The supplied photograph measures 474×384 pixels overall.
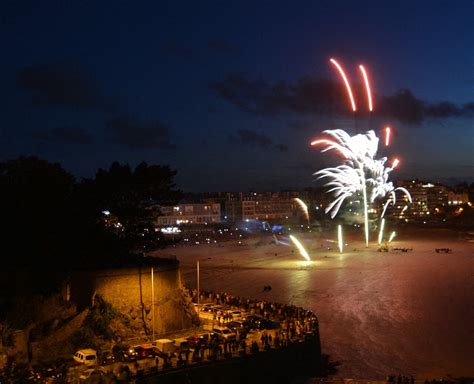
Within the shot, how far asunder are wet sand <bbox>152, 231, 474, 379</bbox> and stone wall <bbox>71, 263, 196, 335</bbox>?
18.9ft

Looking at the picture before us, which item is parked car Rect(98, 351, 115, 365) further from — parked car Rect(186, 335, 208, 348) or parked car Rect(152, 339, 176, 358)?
parked car Rect(186, 335, 208, 348)

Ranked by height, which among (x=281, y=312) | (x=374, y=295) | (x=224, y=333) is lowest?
(x=374, y=295)

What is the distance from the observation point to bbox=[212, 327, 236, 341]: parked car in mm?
20013

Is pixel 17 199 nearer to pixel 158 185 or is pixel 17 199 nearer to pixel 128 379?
pixel 158 185

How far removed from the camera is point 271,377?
18500mm

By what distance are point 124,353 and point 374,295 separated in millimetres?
19628

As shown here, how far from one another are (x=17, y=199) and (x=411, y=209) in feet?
422

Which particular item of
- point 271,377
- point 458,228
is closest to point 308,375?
point 271,377

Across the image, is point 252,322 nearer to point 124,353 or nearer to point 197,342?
point 197,342

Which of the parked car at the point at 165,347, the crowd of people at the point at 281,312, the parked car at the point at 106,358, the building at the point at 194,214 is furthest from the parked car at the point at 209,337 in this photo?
the building at the point at 194,214

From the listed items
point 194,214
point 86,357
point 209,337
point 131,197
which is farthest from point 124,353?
point 194,214

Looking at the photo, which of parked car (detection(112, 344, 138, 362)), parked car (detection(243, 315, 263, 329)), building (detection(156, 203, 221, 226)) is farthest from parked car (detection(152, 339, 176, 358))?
building (detection(156, 203, 221, 226))

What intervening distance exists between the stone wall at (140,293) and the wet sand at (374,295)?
18.9 feet

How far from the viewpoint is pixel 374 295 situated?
33.7 m
